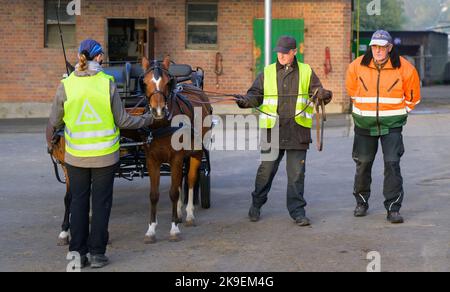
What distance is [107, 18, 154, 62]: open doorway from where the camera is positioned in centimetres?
2262

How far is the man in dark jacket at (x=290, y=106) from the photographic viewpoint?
9.05 meters

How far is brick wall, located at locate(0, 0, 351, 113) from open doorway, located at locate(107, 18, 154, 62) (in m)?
0.55

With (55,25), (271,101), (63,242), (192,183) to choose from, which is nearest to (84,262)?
(63,242)

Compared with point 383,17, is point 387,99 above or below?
below

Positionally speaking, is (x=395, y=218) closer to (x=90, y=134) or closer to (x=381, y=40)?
(x=381, y=40)

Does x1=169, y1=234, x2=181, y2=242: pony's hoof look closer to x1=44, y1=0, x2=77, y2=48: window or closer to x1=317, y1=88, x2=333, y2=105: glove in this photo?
x1=317, y1=88, x2=333, y2=105: glove

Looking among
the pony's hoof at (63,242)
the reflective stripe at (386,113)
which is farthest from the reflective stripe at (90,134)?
the reflective stripe at (386,113)

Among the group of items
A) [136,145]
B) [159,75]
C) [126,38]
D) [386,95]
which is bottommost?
[136,145]

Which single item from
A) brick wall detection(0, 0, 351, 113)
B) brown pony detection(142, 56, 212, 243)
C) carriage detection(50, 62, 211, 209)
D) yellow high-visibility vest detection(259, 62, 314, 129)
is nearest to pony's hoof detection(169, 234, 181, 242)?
brown pony detection(142, 56, 212, 243)

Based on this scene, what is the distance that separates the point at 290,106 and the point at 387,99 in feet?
3.58

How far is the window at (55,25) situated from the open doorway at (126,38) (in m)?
1.02

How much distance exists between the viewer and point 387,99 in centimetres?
915
